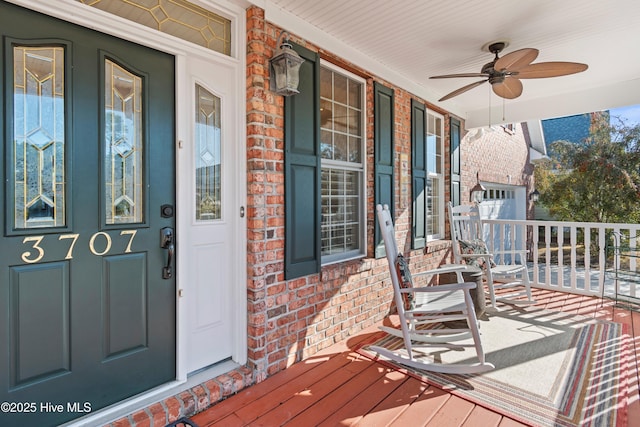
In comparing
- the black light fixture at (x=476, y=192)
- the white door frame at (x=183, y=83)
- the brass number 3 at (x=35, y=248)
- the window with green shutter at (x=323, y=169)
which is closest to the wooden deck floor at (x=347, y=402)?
the white door frame at (x=183, y=83)

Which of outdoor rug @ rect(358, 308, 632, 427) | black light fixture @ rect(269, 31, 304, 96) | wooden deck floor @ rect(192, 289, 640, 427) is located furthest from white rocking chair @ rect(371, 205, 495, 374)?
black light fixture @ rect(269, 31, 304, 96)

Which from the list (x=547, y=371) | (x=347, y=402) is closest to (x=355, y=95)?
(x=347, y=402)

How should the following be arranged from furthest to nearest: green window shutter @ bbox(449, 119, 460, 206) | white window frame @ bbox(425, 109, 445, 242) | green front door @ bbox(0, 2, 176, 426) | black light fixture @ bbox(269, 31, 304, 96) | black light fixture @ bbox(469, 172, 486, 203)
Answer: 1. black light fixture @ bbox(469, 172, 486, 203)
2. green window shutter @ bbox(449, 119, 460, 206)
3. white window frame @ bbox(425, 109, 445, 242)
4. black light fixture @ bbox(269, 31, 304, 96)
5. green front door @ bbox(0, 2, 176, 426)

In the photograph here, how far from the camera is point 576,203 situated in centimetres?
861

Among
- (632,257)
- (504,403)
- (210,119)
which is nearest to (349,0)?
(210,119)

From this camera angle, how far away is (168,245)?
202cm

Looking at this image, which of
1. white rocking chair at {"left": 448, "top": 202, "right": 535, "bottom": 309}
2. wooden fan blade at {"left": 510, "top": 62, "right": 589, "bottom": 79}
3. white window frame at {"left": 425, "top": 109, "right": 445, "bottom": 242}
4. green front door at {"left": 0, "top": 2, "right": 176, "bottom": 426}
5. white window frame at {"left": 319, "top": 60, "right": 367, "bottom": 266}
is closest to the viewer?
green front door at {"left": 0, "top": 2, "right": 176, "bottom": 426}

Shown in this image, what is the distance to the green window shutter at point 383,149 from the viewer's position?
137 inches

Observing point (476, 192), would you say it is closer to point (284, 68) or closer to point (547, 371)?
point (547, 371)

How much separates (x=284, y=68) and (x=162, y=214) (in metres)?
1.27

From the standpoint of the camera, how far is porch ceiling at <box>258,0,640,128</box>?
2.52 metres

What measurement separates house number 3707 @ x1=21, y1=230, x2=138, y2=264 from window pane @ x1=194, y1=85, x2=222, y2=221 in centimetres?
45

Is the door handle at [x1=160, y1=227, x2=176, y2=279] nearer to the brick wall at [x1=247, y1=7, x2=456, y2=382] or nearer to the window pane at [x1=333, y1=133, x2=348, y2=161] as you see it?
the brick wall at [x1=247, y1=7, x2=456, y2=382]

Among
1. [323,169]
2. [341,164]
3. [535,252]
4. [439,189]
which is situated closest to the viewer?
[323,169]
